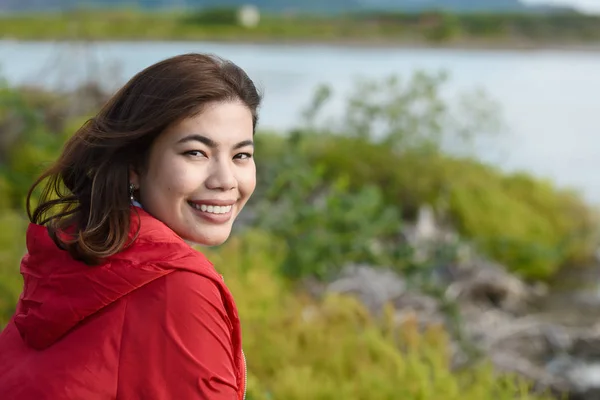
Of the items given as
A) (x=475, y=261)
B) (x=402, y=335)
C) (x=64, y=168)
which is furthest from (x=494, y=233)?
(x=64, y=168)

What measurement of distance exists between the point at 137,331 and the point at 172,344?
63 mm

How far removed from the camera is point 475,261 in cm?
608

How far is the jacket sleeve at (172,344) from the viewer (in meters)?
1.53

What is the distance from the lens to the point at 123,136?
168cm

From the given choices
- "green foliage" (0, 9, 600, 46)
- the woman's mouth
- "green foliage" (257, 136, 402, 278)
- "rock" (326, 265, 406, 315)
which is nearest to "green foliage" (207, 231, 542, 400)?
"rock" (326, 265, 406, 315)

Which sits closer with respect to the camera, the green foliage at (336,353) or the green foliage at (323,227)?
the green foliage at (336,353)

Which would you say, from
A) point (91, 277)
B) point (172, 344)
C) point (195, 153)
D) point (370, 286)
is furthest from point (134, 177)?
point (370, 286)

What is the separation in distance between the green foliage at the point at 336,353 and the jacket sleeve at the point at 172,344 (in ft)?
3.43

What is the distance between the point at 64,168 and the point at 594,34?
15.4 metres

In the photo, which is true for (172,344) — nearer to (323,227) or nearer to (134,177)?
(134,177)

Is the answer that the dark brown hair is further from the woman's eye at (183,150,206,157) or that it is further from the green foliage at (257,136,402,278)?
the green foliage at (257,136,402,278)

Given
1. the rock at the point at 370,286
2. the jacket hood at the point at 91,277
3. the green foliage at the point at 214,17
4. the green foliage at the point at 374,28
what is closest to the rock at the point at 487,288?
the rock at the point at 370,286

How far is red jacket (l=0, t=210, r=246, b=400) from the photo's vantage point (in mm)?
1536

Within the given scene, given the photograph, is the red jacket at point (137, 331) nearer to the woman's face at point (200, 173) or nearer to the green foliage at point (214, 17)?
the woman's face at point (200, 173)
